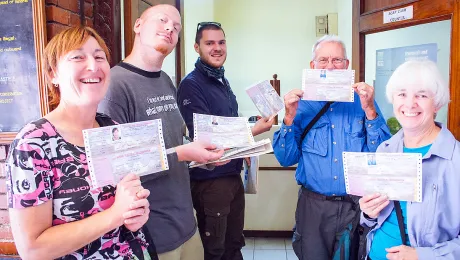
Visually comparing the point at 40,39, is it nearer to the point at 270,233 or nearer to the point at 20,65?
the point at 20,65

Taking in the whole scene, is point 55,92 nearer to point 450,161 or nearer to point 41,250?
point 41,250

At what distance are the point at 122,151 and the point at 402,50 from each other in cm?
170

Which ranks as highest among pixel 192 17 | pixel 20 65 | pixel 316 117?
pixel 192 17

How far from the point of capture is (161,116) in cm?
156

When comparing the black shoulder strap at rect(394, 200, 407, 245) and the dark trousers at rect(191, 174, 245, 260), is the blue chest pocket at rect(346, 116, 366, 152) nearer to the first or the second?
the black shoulder strap at rect(394, 200, 407, 245)

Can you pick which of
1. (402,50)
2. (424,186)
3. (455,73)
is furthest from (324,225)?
(402,50)

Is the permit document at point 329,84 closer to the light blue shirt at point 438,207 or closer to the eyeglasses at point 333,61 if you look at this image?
the eyeglasses at point 333,61

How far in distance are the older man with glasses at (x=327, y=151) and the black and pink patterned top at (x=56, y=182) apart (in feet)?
3.35

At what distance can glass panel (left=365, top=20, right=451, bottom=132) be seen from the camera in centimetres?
182

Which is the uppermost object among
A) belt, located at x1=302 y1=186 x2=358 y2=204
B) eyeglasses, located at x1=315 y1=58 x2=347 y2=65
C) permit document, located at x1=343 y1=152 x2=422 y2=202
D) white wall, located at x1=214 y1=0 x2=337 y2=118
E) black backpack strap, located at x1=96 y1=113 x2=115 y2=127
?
white wall, located at x1=214 y1=0 x2=337 y2=118

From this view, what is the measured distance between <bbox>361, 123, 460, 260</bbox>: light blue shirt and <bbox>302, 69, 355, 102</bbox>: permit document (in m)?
0.51

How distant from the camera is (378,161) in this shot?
1.27 metres

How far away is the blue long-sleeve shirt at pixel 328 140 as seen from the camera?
1767mm

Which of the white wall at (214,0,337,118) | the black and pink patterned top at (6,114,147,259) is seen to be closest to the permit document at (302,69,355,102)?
the black and pink patterned top at (6,114,147,259)
